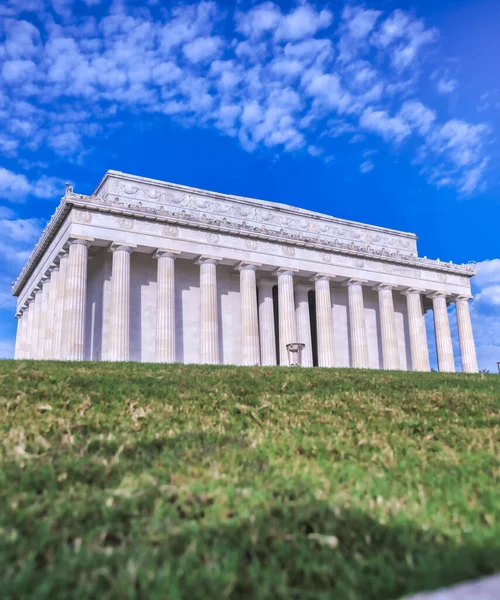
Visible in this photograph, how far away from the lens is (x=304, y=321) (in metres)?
49.8

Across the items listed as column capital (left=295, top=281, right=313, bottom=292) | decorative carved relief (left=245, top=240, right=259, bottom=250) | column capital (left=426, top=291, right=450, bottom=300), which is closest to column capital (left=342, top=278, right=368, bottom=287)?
column capital (left=295, top=281, right=313, bottom=292)

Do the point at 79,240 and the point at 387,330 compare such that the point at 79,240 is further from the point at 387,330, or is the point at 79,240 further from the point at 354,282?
the point at 387,330

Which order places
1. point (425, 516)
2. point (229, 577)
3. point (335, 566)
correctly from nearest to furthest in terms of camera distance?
point (229, 577) → point (335, 566) → point (425, 516)

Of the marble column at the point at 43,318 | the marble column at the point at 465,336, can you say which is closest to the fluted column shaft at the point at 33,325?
the marble column at the point at 43,318

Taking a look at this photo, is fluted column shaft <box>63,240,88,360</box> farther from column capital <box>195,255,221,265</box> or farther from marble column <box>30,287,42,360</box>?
marble column <box>30,287,42,360</box>

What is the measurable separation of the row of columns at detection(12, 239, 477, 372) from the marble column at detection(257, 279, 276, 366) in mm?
87

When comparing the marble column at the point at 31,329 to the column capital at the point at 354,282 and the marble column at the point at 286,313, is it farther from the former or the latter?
the column capital at the point at 354,282

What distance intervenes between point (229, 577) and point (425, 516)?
2.43 meters

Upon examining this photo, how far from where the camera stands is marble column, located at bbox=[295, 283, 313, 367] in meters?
48.6

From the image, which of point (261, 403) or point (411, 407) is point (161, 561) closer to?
point (261, 403)

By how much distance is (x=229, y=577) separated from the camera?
426 centimetres

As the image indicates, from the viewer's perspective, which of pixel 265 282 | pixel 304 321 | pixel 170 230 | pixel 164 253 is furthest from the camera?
pixel 304 321

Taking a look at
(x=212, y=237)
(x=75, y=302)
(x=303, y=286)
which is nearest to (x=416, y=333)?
(x=303, y=286)

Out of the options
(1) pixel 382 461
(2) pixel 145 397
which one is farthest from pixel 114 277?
(1) pixel 382 461
